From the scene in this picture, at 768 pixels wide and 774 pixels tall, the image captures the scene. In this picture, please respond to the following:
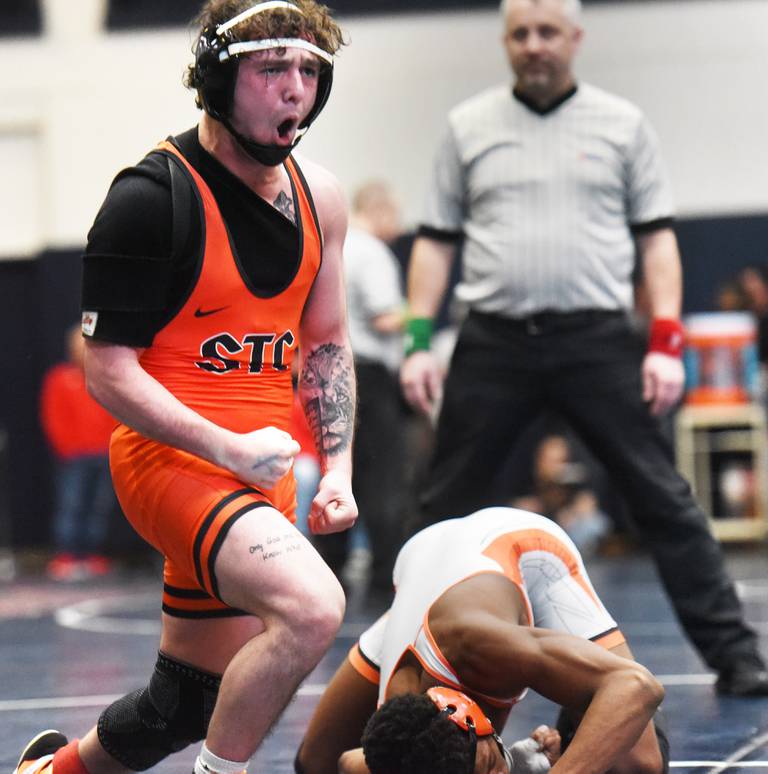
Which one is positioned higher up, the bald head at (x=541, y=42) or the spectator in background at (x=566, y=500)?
the bald head at (x=541, y=42)

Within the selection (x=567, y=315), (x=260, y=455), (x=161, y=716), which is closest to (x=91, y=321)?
(x=260, y=455)

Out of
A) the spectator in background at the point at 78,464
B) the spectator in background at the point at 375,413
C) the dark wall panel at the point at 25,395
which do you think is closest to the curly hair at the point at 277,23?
the spectator in background at the point at 375,413

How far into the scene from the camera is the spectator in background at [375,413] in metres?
7.43

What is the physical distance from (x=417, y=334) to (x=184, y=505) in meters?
2.06

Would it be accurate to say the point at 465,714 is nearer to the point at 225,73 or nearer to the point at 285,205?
the point at 285,205

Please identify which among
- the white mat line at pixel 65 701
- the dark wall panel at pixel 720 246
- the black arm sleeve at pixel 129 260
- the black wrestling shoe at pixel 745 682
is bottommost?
the white mat line at pixel 65 701

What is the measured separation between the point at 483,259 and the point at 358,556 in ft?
19.9

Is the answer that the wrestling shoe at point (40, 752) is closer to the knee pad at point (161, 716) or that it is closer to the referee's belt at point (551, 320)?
the knee pad at point (161, 716)

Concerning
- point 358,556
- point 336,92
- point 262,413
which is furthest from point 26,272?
point 262,413

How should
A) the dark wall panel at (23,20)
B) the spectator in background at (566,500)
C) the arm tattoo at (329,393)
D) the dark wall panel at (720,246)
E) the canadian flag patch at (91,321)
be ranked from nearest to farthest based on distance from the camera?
the canadian flag patch at (91,321) < the arm tattoo at (329,393) < the spectator in background at (566,500) < the dark wall panel at (720,246) < the dark wall panel at (23,20)

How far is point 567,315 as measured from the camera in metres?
4.87

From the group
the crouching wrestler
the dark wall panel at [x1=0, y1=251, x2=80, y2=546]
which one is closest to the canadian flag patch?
the crouching wrestler

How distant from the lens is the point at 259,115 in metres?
3.10

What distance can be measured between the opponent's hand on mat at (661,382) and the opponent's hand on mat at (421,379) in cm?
64
